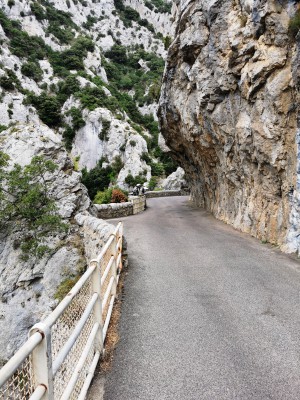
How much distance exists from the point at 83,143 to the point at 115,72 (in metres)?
37.1

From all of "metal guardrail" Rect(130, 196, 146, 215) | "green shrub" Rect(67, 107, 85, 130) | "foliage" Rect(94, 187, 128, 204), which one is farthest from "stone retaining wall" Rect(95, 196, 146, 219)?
"green shrub" Rect(67, 107, 85, 130)

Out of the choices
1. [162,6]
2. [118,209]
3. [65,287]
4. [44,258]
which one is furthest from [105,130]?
[162,6]

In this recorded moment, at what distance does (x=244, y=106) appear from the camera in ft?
44.2

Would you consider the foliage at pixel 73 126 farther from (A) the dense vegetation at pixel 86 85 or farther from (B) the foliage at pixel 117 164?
(B) the foliage at pixel 117 164

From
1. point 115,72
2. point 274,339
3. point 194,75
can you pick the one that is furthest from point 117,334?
point 115,72

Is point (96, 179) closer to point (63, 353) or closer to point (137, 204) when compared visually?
point (137, 204)

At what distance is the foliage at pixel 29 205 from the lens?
52.3 feet

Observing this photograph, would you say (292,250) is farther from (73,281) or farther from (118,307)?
(73,281)

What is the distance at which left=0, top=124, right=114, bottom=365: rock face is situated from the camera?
12.3 metres

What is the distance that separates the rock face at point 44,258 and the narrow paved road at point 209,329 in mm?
2767

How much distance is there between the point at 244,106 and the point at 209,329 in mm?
10983

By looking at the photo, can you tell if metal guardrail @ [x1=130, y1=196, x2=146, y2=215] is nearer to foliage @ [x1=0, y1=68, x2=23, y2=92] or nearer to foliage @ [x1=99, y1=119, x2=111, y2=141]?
foliage @ [x1=99, y1=119, x2=111, y2=141]

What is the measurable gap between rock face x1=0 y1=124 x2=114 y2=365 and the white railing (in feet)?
15.4

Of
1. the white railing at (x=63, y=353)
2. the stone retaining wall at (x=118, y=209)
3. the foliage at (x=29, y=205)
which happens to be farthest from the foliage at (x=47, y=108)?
the white railing at (x=63, y=353)
